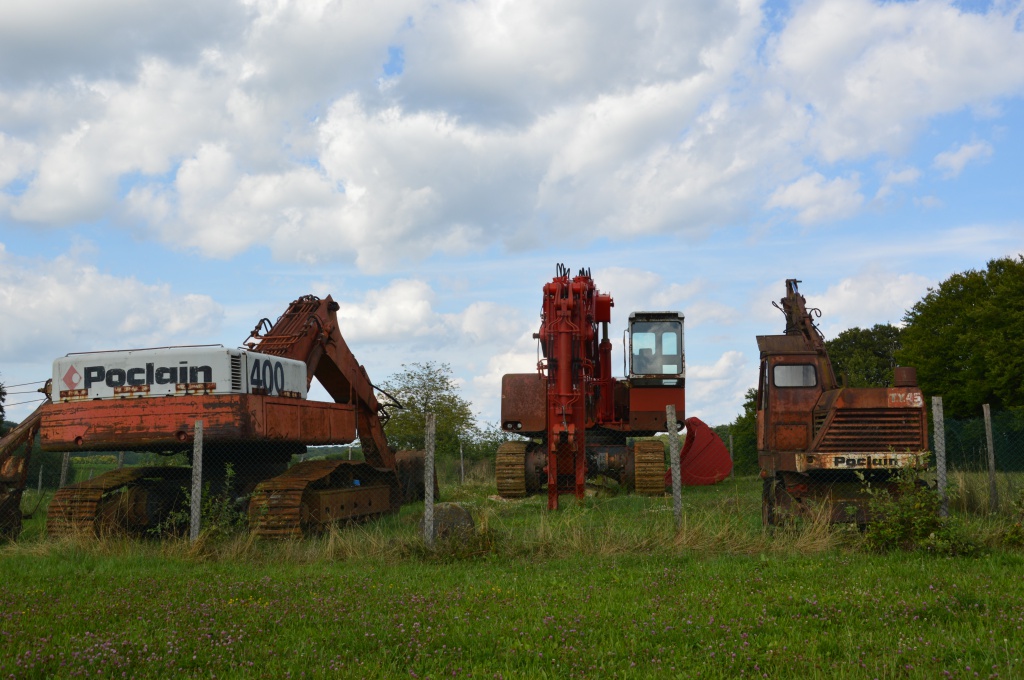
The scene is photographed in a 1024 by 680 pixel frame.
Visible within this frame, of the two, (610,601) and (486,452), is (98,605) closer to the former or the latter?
(610,601)

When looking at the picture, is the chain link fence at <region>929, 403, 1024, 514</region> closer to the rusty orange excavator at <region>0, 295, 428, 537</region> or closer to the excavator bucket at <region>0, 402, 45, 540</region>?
the rusty orange excavator at <region>0, 295, 428, 537</region>

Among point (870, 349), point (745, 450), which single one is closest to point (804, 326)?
point (745, 450)

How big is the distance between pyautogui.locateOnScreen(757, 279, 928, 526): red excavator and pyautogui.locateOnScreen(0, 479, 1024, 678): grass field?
3.90ft

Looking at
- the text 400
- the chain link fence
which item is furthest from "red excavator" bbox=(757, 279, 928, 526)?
the text 400

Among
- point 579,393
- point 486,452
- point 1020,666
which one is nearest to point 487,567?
point 1020,666

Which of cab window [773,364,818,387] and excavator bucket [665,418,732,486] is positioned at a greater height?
cab window [773,364,818,387]

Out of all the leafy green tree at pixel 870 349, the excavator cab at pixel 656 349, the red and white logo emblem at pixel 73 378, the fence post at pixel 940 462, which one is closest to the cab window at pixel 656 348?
the excavator cab at pixel 656 349

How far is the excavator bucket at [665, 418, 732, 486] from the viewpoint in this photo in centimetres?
2345

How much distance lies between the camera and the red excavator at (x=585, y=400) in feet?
54.4

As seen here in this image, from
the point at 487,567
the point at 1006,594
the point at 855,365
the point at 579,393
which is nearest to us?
the point at 1006,594

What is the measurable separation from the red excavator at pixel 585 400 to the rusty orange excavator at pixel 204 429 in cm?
375

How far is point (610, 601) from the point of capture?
7.70 m

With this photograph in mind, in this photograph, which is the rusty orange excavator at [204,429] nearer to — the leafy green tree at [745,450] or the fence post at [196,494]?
the fence post at [196,494]

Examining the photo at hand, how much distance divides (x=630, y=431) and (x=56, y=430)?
12.1 m
